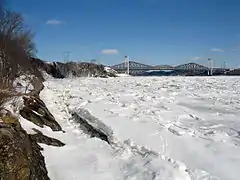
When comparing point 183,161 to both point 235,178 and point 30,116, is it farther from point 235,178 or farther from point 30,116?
point 30,116

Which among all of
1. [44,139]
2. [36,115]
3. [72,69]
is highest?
[72,69]

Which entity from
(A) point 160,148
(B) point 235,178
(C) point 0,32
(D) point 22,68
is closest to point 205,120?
(A) point 160,148

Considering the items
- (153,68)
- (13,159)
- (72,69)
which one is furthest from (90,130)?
(153,68)

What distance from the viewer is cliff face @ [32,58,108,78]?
8750 cm

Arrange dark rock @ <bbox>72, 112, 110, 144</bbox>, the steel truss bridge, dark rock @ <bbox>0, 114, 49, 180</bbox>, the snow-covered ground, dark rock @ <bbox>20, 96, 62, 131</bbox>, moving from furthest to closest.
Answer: the steel truss bridge, dark rock @ <bbox>20, 96, 62, 131</bbox>, dark rock @ <bbox>72, 112, 110, 144</bbox>, the snow-covered ground, dark rock @ <bbox>0, 114, 49, 180</bbox>

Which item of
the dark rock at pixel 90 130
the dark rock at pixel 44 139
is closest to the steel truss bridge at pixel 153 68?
the dark rock at pixel 90 130

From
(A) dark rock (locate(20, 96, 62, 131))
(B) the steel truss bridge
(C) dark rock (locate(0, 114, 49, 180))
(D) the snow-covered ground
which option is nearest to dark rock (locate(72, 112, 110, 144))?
(D) the snow-covered ground

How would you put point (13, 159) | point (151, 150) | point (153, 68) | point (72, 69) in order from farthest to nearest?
point (153, 68)
point (72, 69)
point (151, 150)
point (13, 159)

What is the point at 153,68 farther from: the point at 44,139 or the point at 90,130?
the point at 44,139

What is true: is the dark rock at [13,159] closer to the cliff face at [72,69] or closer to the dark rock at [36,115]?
the dark rock at [36,115]

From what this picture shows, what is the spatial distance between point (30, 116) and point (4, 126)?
5.62 meters

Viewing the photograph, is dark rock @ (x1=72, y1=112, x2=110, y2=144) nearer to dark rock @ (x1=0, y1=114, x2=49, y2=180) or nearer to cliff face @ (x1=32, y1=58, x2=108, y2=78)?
dark rock @ (x1=0, y1=114, x2=49, y2=180)

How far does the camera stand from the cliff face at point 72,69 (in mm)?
87500

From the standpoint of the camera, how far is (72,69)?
4114 inches
